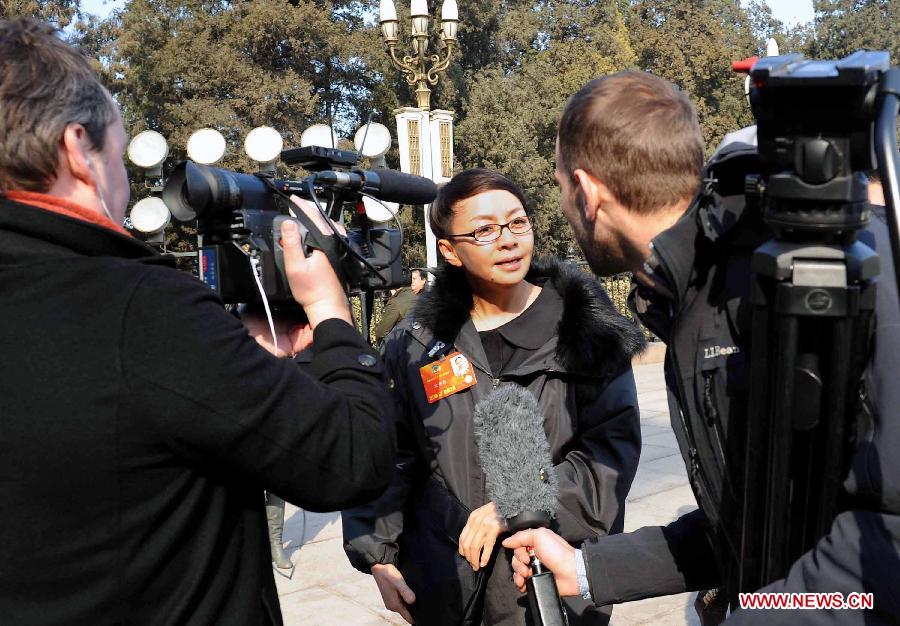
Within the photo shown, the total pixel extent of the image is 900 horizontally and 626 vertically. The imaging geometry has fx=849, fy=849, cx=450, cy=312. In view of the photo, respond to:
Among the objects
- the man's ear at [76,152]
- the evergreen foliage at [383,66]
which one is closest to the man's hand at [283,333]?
the man's ear at [76,152]

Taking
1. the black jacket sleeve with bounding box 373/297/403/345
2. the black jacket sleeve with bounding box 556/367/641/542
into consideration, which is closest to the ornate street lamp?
the black jacket sleeve with bounding box 373/297/403/345

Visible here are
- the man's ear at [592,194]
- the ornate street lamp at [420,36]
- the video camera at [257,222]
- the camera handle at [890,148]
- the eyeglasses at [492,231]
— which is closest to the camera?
the camera handle at [890,148]

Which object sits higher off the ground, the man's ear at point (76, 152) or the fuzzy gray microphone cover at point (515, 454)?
the man's ear at point (76, 152)

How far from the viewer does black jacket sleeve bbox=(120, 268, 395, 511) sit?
135 cm

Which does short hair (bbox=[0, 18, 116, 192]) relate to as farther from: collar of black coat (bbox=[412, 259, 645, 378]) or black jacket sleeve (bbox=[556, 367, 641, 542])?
black jacket sleeve (bbox=[556, 367, 641, 542])

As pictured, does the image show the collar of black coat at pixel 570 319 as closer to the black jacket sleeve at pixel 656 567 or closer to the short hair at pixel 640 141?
the black jacket sleeve at pixel 656 567

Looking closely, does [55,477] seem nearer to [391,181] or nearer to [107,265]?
[107,265]

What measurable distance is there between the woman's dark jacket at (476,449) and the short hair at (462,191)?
1.34ft

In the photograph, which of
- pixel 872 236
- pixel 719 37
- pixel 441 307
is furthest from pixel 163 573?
pixel 719 37

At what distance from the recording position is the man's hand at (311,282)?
1.68 metres

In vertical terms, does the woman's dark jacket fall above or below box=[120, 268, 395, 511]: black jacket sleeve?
Result: below

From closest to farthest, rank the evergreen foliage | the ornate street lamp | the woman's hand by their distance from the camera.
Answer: the woman's hand → the ornate street lamp → the evergreen foliage

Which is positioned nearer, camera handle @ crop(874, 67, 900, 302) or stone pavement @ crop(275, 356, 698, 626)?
camera handle @ crop(874, 67, 900, 302)

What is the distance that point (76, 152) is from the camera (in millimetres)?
1428
